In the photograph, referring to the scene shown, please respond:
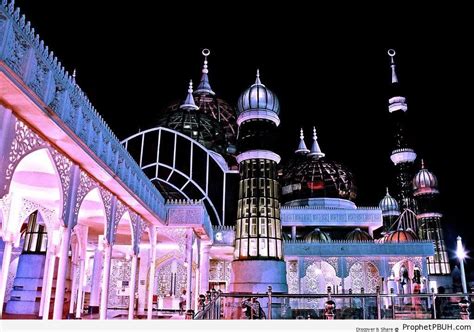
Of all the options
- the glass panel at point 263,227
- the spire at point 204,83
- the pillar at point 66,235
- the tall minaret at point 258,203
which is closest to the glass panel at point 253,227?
the tall minaret at point 258,203

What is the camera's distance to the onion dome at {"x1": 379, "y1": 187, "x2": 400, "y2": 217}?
1475 inches

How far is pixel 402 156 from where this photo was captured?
1463 inches

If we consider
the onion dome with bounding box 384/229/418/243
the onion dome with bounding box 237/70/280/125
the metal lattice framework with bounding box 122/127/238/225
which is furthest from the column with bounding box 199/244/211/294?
the onion dome with bounding box 384/229/418/243

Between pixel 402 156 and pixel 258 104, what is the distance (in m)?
23.5

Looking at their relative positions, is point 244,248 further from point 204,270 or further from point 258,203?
point 204,270

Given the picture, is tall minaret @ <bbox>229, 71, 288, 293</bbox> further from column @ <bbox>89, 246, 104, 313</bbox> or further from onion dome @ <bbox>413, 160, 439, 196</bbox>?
onion dome @ <bbox>413, 160, 439, 196</bbox>

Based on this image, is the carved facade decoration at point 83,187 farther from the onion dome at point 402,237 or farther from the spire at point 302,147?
the spire at point 302,147

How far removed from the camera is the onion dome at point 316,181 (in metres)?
31.7

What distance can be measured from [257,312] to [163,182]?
447 inches

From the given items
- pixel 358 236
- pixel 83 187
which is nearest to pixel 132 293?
pixel 83 187

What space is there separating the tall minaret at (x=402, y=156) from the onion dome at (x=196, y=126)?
16.4m
